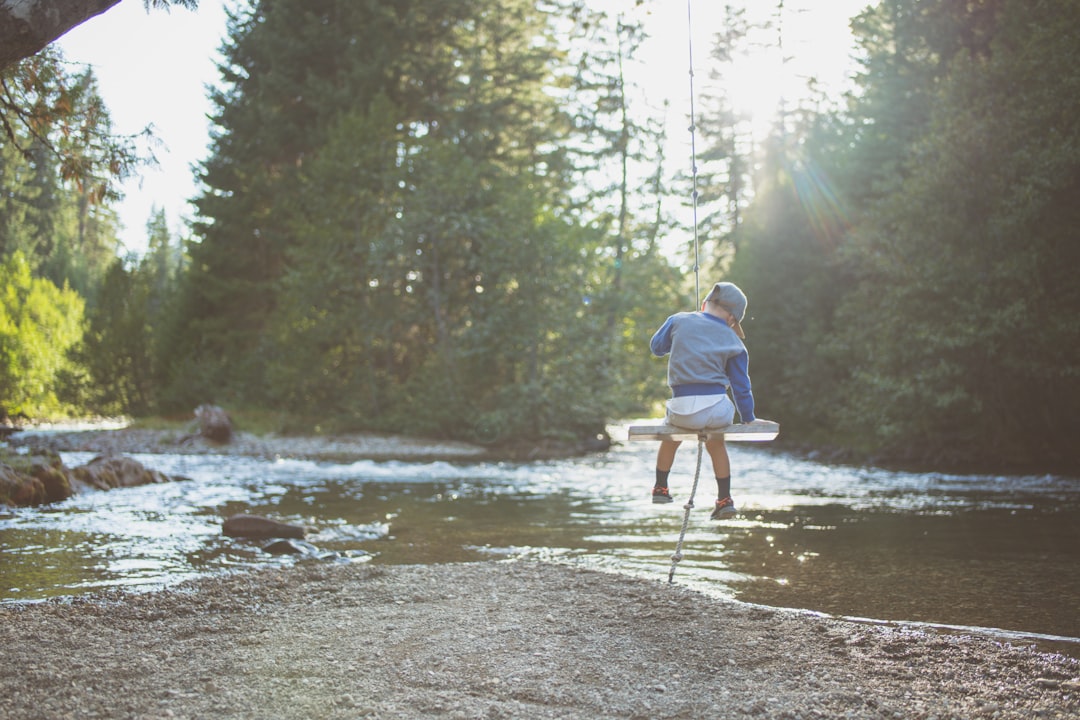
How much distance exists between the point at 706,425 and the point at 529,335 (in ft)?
65.6

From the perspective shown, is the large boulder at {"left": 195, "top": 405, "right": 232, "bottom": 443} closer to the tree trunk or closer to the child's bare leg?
the child's bare leg

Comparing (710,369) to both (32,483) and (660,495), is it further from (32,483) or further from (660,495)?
(32,483)

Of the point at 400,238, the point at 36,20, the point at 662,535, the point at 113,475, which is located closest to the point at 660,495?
the point at 662,535

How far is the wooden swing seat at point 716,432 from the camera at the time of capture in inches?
259

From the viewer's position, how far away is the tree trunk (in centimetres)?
555

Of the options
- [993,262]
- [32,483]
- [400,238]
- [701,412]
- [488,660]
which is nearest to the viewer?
[488,660]

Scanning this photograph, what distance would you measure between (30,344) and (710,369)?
119 feet

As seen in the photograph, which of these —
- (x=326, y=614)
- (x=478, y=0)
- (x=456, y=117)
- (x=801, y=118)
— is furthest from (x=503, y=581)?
(x=801, y=118)

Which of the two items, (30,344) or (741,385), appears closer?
(741,385)

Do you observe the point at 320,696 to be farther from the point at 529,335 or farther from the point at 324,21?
the point at 324,21

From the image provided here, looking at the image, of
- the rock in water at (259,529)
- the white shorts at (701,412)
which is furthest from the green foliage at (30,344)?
the white shorts at (701,412)

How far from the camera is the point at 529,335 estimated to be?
26906 mm

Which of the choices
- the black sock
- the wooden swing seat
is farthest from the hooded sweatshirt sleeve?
the black sock

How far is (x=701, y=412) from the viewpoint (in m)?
7.02
